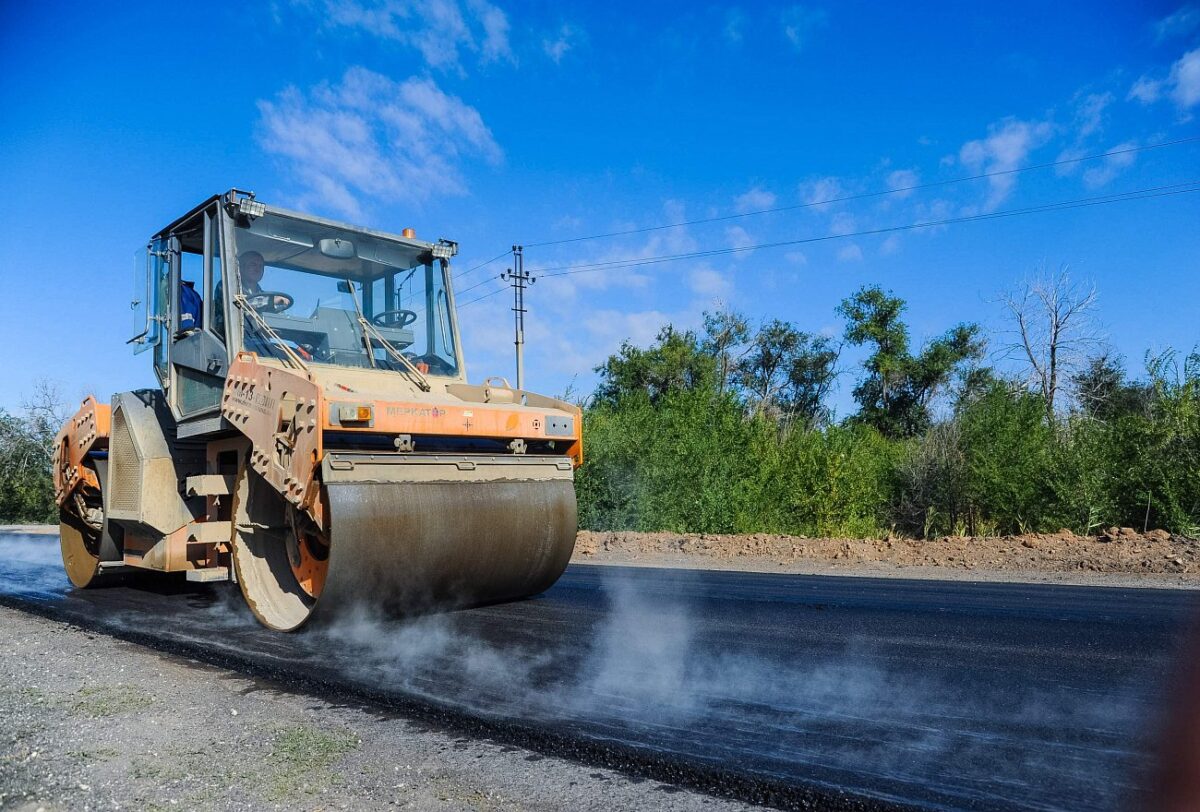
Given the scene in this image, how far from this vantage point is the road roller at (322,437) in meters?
4.93

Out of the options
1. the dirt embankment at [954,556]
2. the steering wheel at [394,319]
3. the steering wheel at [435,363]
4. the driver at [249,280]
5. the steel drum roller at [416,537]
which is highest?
the driver at [249,280]

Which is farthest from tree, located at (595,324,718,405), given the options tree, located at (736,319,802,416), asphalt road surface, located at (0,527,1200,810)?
asphalt road surface, located at (0,527,1200,810)

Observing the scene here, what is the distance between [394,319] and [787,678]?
3.99 metres

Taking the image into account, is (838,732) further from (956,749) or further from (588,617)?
(588,617)

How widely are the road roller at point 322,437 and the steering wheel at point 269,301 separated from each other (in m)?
0.01

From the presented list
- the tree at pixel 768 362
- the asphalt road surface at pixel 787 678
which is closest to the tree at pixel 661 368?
the tree at pixel 768 362

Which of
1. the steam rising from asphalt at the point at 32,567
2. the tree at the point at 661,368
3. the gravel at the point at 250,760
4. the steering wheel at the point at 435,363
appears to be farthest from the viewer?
the tree at the point at 661,368

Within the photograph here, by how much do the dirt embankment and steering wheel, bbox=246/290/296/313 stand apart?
21.0 ft

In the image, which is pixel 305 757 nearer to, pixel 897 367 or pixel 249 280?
pixel 249 280

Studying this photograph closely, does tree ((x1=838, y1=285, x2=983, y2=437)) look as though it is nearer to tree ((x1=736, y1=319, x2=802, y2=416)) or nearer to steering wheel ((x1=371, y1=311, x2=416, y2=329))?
tree ((x1=736, y1=319, x2=802, y2=416))

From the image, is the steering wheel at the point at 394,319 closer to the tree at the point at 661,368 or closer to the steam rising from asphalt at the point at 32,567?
the steam rising from asphalt at the point at 32,567

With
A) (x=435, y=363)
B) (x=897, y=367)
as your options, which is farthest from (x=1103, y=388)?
(x=435, y=363)

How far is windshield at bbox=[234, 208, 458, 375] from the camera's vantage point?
5.96 meters

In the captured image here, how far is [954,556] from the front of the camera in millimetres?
10883
